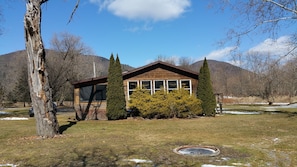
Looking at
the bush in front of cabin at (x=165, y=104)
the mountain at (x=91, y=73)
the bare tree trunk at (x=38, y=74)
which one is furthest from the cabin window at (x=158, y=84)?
the mountain at (x=91, y=73)

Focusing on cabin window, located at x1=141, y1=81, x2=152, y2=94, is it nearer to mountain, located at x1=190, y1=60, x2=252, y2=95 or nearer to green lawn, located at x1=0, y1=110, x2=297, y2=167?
green lawn, located at x1=0, y1=110, x2=297, y2=167

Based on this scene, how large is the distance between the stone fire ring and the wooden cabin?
407 inches

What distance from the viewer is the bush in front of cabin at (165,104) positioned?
15883mm

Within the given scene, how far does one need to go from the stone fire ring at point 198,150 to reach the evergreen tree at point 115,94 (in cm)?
933

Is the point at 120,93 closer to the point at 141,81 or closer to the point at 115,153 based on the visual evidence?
the point at 141,81

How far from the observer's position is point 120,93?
16.0 meters

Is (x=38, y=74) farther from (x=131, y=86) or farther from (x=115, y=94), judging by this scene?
(x=131, y=86)

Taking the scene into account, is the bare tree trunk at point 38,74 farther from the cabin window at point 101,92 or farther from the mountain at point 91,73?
the mountain at point 91,73

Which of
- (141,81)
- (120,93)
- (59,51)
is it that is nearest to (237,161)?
(120,93)

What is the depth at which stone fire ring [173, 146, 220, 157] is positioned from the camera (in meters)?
6.13

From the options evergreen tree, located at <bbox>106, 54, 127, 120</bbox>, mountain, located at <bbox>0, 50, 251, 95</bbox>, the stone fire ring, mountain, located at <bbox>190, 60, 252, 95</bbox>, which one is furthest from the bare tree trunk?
mountain, located at <bbox>190, 60, 252, 95</bbox>

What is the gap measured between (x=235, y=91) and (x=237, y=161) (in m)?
54.6

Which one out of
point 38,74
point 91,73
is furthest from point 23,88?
point 38,74

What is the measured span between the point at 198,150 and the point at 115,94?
990 centimetres
